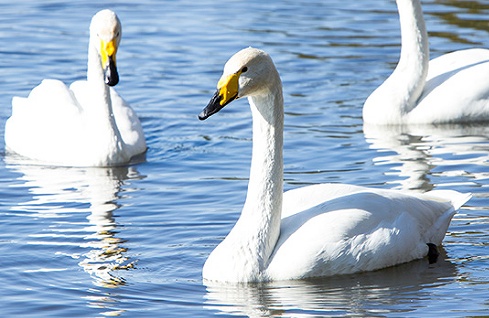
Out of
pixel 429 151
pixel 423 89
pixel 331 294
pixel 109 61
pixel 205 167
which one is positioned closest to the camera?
pixel 331 294

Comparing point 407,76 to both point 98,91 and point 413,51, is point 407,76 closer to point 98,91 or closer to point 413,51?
point 413,51

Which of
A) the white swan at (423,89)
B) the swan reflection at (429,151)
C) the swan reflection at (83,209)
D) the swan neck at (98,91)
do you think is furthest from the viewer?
the white swan at (423,89)

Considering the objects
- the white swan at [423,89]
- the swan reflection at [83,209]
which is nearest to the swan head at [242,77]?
the swan reflection at [83,209]

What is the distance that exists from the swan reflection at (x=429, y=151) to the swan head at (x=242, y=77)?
3.42 m

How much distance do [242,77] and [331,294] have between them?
5.27ft

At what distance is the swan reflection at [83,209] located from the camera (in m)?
9.89

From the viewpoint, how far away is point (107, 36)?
42.4 feet

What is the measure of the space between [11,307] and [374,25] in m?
11.8

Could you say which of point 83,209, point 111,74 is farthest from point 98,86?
point 83,209

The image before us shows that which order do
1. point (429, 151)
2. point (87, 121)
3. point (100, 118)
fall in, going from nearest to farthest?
point (429, 151) < point (100, 118) < point (87, 121)

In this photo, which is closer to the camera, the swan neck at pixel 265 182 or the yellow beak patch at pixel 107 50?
the swan neck at pixel 265 182

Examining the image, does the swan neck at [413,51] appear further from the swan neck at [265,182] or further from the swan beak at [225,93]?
the swan beak at [225,93]

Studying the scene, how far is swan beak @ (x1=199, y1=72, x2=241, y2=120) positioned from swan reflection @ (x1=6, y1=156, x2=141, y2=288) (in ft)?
4.81

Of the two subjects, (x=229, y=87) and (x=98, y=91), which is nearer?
(x=229, y=87)
